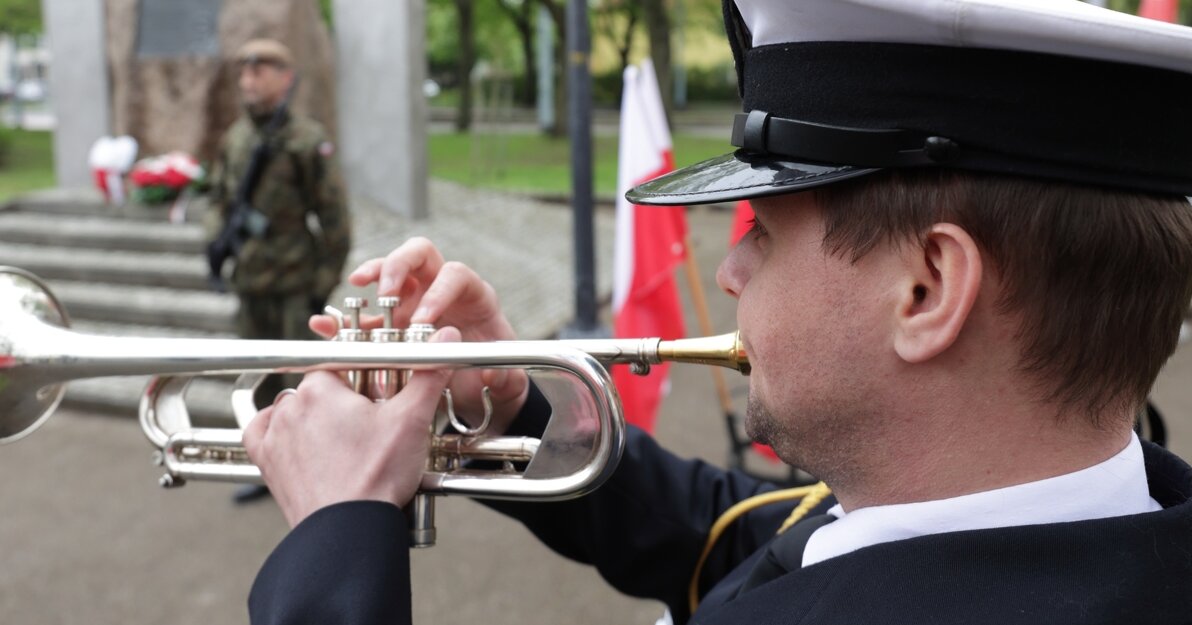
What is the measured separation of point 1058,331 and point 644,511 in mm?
857

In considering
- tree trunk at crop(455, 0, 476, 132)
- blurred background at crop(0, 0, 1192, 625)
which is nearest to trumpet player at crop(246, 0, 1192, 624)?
blurred background at crop(0, 0, 1192, 625)

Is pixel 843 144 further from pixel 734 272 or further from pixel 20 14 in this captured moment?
pixel 20 14

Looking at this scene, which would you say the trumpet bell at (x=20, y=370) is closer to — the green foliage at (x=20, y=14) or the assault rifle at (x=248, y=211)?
the assault rifle at (x=248, y=211)

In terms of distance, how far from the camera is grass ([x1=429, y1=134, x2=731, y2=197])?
54.2ft

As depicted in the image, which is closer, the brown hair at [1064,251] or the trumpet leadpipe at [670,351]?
the brown hair at [1064,251]

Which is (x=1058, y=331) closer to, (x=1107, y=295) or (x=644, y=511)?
(x=1107, y=295)

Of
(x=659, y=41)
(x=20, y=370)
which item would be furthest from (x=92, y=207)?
(x=659, y=41)

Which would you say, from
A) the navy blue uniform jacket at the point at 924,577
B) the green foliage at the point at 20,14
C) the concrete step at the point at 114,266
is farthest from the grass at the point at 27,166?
the navy blue uniform jacket at the point at 924,577

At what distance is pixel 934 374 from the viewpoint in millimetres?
1087

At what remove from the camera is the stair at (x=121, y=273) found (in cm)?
641

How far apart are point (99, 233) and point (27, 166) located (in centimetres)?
1103

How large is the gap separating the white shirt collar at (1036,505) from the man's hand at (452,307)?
2.38 feet

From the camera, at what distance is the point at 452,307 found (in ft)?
5.69

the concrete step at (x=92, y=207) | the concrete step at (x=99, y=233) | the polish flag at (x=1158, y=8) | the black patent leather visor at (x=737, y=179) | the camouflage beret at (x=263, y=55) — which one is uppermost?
the polish flag at (x=1158, y=8)
